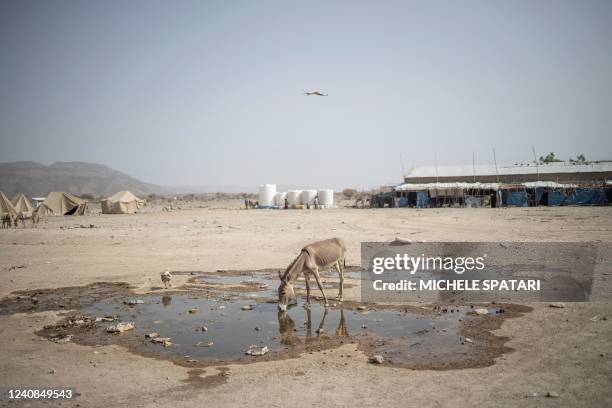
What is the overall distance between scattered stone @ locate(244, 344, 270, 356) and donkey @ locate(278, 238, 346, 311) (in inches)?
107

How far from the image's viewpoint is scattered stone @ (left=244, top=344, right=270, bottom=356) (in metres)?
9.44

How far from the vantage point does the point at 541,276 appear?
609 inches

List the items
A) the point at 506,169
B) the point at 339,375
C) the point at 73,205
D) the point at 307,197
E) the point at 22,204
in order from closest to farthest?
the point at 339,375 < the point at 22,204 < the point at 73,205 < the point at 307,197 < the point at 506,169

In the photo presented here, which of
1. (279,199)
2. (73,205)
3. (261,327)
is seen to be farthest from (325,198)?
(261,327)

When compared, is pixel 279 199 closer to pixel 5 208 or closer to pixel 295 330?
Answer: pixel 5 208

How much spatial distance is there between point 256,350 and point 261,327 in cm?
172

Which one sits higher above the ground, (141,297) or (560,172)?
(560,172)

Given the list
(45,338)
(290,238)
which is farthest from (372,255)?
(45,338)

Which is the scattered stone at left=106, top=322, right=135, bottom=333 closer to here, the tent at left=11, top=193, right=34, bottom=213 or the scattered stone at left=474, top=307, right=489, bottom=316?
the scattered stone at left=474, top=307, right=489, bottom=316

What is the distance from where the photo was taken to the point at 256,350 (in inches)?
377

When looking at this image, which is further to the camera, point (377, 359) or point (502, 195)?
point (502, 195)

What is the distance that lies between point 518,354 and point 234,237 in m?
20.3

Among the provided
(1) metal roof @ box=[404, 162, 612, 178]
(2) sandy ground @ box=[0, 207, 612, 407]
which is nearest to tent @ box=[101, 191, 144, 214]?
(1) metal roof @ box=[404, 162, 612, 178]

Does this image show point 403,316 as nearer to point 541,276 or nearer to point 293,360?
point 293,360
